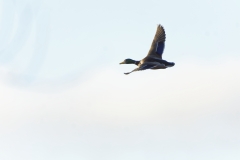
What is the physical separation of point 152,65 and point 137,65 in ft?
19.2

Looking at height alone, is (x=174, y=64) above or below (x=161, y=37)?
below

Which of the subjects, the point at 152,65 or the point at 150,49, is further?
the point at 150,49

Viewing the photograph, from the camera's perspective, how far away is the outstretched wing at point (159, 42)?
9806 cm

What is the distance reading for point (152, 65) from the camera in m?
90.7

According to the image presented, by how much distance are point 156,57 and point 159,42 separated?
15.0 feet

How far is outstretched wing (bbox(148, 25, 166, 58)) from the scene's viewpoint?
98.1m

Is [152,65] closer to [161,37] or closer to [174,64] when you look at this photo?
[174,64]

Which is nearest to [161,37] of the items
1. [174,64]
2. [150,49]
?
[150,49]

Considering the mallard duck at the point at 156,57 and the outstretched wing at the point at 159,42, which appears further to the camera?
the outstretched wing at the point at 159,42

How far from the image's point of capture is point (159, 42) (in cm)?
9950

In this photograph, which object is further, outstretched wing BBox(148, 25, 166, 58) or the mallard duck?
outstretched wing BBox(148, 25, 166, 58)

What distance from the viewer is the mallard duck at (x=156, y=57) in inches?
3585

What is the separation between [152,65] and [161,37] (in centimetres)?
1000

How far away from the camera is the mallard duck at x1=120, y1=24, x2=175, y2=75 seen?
299 feet
